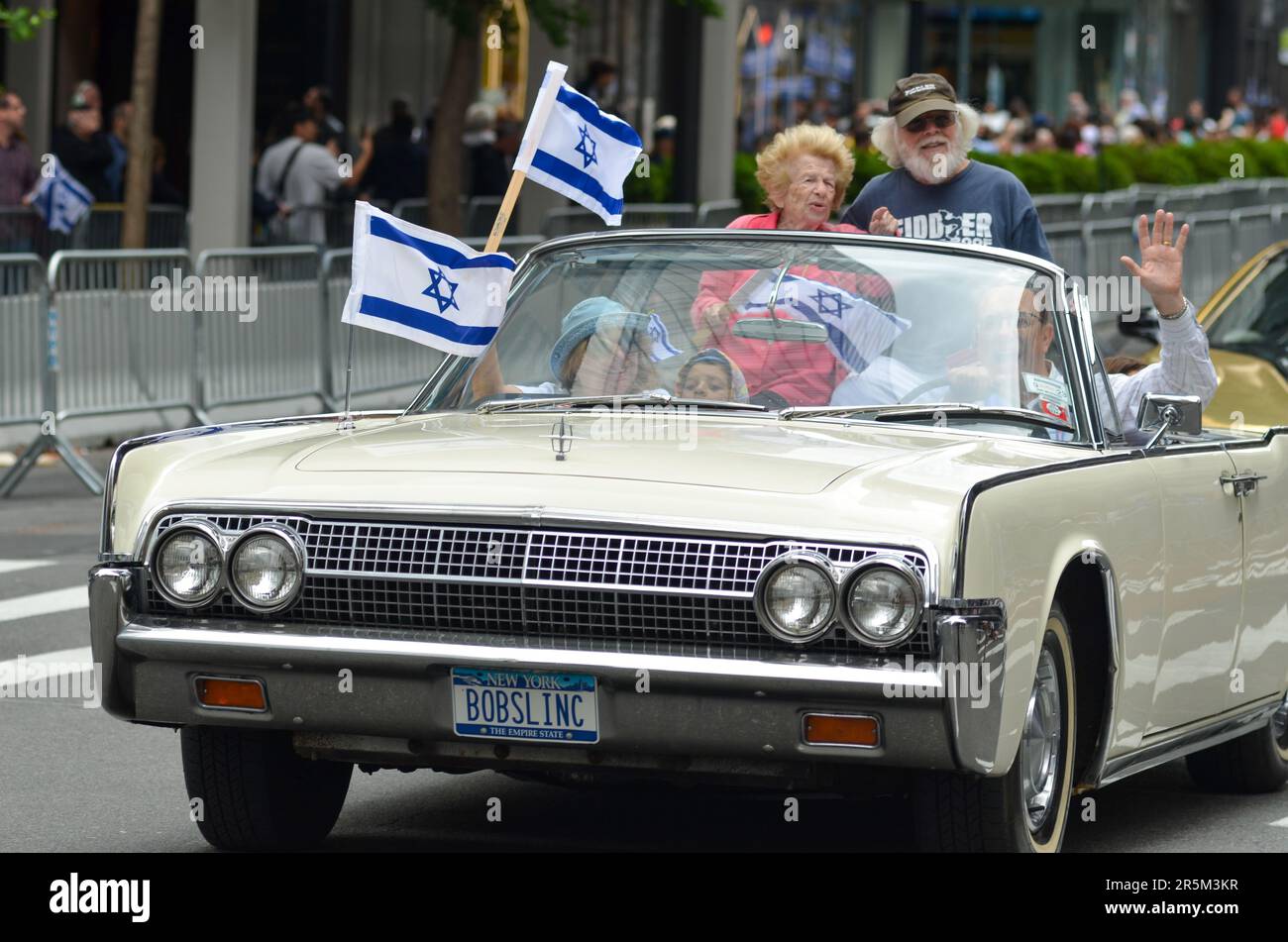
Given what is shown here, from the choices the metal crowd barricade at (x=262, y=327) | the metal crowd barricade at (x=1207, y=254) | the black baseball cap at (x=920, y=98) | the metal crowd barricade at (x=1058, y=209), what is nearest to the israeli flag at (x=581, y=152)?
the black baseball cap at (x=920, y=98)

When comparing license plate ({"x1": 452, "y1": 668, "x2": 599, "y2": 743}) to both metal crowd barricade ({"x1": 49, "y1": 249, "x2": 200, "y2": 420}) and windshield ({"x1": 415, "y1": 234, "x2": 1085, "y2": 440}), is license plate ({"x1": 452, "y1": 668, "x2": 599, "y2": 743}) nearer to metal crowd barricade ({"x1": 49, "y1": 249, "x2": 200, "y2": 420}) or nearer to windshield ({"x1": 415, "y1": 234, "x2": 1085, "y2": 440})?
windshield ({"x1": 415, "y1": 234, "x2": 1085, "y2": 440})

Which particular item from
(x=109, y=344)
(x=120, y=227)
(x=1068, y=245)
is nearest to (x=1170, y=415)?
(x=109, y=344)

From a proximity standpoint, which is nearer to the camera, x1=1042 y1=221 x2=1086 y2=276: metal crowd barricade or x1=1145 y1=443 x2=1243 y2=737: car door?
x1=1145 y1=443 x2=1243 y2=737: car door

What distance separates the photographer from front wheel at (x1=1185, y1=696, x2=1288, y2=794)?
7508 mm

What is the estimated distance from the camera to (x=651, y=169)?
88.8 ft

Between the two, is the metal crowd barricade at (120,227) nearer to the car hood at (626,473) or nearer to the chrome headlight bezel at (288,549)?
the car hood at (626,473)

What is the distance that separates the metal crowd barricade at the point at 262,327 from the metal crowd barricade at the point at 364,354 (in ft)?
0.34

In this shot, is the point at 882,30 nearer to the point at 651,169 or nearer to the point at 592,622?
the point at 651,169

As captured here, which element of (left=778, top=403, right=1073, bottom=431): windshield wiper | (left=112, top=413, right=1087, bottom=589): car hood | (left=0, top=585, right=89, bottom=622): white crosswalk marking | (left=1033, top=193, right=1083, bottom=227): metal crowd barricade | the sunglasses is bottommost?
(left=0, top=585, right=89, bottom=622): white crosswalk marking

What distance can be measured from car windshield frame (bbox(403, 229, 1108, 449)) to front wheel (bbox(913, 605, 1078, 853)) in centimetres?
69

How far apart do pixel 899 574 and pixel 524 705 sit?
2.74ft

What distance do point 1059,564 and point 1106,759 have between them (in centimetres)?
72

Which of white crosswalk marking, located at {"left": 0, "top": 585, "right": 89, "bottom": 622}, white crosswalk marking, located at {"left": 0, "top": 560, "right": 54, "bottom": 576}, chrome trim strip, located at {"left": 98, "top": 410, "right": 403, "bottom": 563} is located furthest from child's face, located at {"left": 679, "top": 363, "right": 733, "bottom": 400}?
white crosswalk marking, located at {"left": 0, "top": 560, "right": 54, "bottom": 576}

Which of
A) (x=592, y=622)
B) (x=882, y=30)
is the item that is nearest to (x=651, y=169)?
(x=592, y=622)
